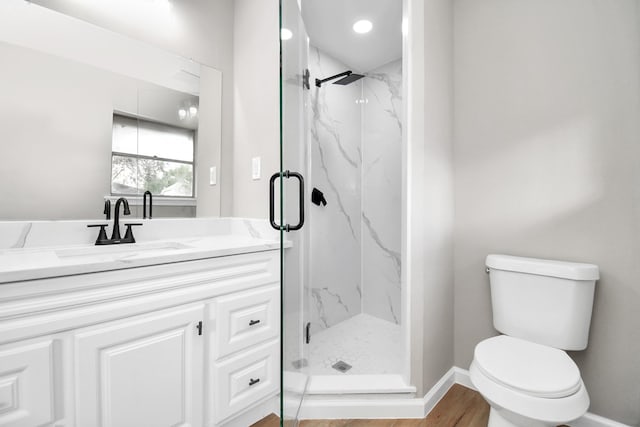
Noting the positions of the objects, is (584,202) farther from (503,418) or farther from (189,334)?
(189,334)

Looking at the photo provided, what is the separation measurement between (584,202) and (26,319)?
218 centimetres

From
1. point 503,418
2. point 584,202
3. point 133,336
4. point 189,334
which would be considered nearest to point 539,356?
point 503,418

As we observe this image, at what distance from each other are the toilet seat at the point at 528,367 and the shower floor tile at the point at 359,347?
0.46 metres

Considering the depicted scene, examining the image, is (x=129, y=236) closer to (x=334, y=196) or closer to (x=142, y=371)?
(x=142, y=371)

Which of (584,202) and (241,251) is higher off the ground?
(584,202)

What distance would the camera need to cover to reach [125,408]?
966mm

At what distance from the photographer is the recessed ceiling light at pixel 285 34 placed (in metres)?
0.91

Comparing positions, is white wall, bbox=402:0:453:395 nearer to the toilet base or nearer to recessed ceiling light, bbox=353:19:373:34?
the toilet base

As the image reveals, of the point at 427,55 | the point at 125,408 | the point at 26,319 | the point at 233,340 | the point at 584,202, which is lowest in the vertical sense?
the point at 125,408

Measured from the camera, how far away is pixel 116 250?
1309 mm

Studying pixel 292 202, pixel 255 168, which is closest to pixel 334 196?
pixel 255 168

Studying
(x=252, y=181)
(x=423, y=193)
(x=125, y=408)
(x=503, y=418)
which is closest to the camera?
(x=125, y=408)

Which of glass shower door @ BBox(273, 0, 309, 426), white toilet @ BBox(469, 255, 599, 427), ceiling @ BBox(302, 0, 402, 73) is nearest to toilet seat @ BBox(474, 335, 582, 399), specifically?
white toilet @ BBox(469, 255, 599, 427)

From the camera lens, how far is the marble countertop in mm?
813
